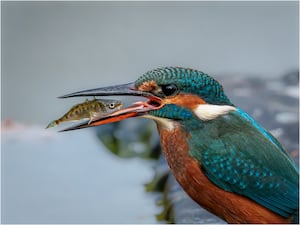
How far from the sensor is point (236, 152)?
8.19 feet

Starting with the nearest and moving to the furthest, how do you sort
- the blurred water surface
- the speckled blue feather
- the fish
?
the speckled blue feather < the fish < the blurred water surface

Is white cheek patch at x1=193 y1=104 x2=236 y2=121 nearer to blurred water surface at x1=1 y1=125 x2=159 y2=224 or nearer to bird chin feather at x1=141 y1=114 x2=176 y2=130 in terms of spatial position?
bird chin feather at x1=141 y1=114 x2=176 y2=130

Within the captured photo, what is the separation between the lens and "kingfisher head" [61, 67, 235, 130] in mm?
2461

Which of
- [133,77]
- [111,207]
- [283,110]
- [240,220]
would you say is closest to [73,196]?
[111,207]

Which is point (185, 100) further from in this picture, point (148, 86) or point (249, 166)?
point (249, 166)

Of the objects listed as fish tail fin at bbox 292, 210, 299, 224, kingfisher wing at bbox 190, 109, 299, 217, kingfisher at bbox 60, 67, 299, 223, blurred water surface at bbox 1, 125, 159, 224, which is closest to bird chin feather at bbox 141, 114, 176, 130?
kingfisher at bbox 60, 67, 299, 223

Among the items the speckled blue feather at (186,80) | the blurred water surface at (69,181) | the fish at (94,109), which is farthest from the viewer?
the blurred water surface at (69,181)

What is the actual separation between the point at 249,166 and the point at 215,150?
122mm

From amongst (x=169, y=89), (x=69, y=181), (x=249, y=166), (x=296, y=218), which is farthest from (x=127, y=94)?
(x=69, y=181)

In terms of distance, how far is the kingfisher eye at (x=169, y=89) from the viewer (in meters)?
2.46

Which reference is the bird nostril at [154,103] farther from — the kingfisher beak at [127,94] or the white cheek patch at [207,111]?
the white cheek patch at [207,111]

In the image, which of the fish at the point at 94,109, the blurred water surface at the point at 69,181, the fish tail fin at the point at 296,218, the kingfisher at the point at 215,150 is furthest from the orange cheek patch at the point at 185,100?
the blurred water surface at the point at 69,181

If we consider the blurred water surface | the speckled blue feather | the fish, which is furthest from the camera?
the blurred water surface

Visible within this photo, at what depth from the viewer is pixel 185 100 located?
2475 mm
